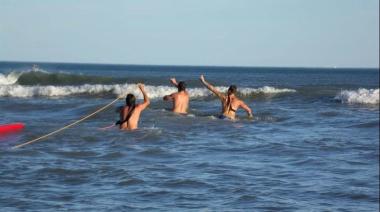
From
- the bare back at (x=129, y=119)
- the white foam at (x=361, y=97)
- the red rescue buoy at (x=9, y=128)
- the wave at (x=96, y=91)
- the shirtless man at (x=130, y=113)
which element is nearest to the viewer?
the red rescue buoy at (x=9, y=128)

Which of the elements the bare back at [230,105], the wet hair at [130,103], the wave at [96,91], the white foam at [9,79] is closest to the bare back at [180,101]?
the bare back at [230,105]

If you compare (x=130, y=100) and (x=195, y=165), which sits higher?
(x=130, y=100)

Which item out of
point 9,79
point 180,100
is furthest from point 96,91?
point 180,100

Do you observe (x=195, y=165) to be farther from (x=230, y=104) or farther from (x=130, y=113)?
(x=230, y=104)

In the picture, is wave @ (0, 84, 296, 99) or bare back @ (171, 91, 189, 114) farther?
wave @ (0, 84, 296, 99)

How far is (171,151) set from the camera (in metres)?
10.9

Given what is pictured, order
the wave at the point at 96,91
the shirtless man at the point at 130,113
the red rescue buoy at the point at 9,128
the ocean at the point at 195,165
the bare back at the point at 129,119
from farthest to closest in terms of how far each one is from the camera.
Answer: the wave at the point at 96,91 → the bare back at the point at 129,119 → the shirtless man at the point at 130,113 → the red rescue buoy at the point at 9,128 → the ocean at the point at 195,165

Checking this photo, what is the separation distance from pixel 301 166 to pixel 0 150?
4797 mm

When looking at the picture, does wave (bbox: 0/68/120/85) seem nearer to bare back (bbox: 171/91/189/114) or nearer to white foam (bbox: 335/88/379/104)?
white foam (bbox: 335/88/379/104)

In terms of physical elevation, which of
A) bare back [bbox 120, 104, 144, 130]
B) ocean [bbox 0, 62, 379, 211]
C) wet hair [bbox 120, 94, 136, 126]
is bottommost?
ocean [bbox 0, 62, 379, 211]

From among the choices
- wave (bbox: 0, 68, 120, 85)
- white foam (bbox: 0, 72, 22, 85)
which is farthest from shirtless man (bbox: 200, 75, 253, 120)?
white foam (bbox: 0, 72, 22, 85)

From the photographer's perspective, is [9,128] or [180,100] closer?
[9,128]

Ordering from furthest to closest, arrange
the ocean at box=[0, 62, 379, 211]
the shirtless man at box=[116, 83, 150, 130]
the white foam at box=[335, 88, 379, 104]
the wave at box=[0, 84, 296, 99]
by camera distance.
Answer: the wave at box=[0, 84, 296, 99] < the white foam at box=[335, 88, 379, 104] < the shirtless man at box=[116, 83, 150, 130] < the ocean at box=[0, 62, 379, 211]

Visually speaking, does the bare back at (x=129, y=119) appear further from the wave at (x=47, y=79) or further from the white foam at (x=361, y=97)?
the wave at (x=47, y=79)
